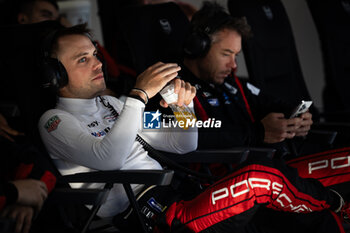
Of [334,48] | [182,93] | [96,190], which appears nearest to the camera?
[96,190]

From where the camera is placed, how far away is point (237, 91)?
5.32 feet

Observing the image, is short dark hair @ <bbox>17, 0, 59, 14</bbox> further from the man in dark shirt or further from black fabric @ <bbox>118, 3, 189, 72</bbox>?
the man in dark shirt

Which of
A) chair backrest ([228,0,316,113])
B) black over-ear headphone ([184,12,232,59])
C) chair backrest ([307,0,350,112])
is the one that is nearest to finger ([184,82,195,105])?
black over-ear headphone ([184,12,232,59])

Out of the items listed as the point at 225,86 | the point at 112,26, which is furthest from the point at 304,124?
the point at 112,26

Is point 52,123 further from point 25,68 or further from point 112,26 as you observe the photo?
point 112,26

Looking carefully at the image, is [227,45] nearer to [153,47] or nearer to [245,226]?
[153,47]

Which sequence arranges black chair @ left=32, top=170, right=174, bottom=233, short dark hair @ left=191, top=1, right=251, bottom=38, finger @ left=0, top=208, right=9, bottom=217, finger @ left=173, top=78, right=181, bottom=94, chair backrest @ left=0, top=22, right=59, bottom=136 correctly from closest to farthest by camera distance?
finger @ left=0, top=208, right=9, bottom=217, black chair @ left=32, top=170, right=174, bottom=233, finger @ left=173, top=78, right=181, bottom=94, chair backrest @ left=0, top=22, right=59, bottom=136, short dark hair @ left=191, top=1, right=251, bottom=38

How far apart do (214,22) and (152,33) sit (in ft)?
0.77

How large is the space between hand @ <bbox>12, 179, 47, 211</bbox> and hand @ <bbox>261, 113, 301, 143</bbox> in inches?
32.8

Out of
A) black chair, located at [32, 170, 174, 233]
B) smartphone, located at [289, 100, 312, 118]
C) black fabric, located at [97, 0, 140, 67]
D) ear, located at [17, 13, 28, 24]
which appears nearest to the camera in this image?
black chair, located at [32, 170, 174, 233]

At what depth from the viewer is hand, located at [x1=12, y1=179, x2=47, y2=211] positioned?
0.88 metres

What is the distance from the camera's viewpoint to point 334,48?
6.92 ft

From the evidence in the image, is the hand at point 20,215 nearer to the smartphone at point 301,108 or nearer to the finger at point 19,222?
the finger at point 19,222

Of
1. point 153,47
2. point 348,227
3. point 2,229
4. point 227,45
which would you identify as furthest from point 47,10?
point 348,227
